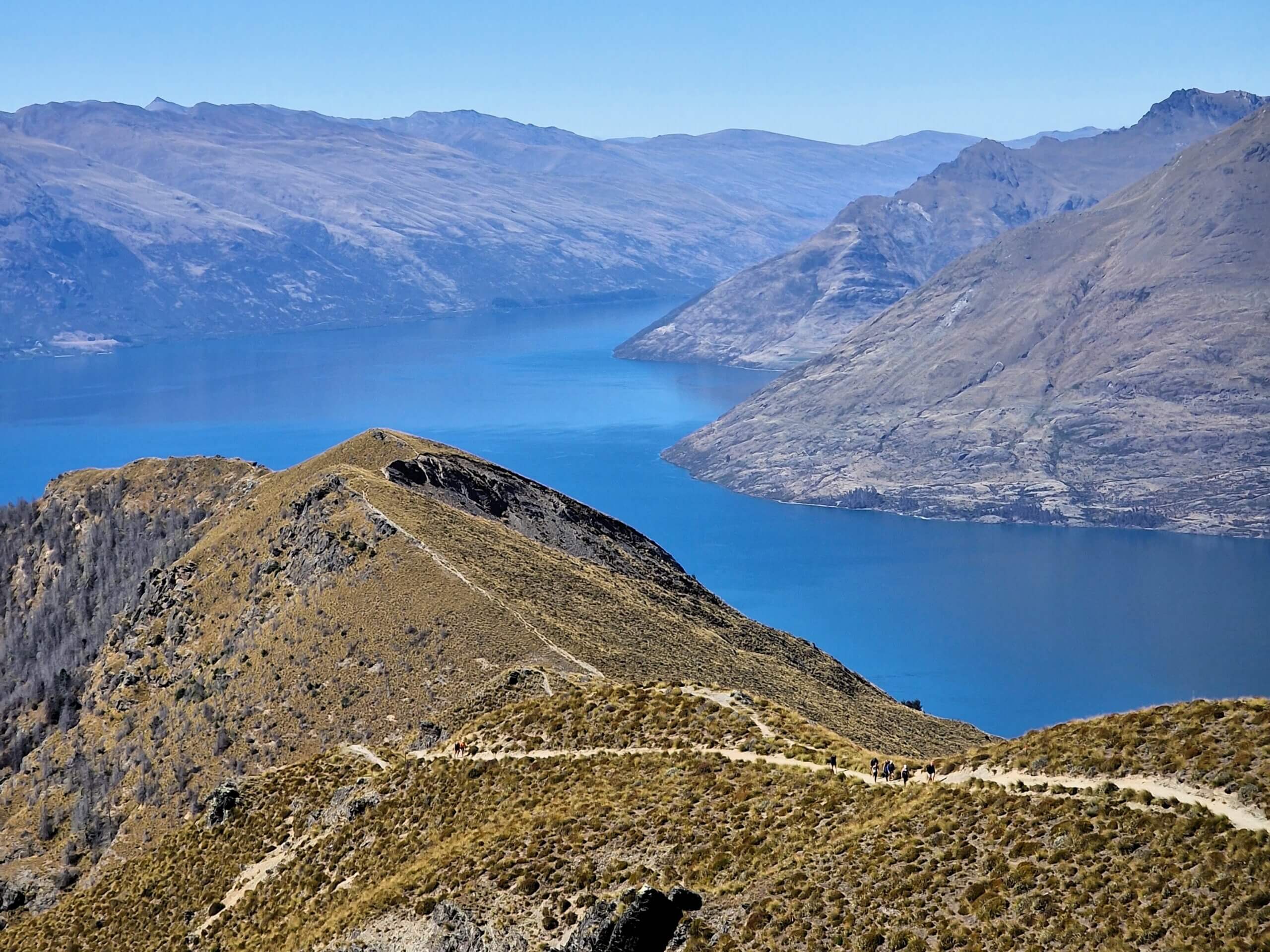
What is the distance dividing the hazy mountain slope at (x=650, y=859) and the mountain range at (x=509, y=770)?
11 centimetres

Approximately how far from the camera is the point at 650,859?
130 ft

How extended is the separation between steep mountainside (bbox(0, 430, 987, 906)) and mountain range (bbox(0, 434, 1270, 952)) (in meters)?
0.26

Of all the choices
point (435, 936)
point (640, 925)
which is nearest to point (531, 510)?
point (435, 936)

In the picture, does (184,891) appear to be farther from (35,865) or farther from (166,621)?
(166,621)

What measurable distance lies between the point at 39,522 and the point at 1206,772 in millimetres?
118704

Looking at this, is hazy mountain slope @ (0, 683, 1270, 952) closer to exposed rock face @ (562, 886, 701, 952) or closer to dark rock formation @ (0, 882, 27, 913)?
exposed rock face @ (562, 886, 701, 952)

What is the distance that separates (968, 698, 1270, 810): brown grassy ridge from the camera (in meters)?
31.6

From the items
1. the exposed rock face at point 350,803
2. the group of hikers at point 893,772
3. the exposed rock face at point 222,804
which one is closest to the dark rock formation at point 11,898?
the exposed rock face at point 222,804

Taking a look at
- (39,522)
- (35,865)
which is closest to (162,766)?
(35,865)

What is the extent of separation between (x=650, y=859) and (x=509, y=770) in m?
11.6

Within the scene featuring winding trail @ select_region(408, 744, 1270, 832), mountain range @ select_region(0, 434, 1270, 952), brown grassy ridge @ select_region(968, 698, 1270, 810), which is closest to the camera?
winding trail @ select_region(408, 744, 1270, 832)

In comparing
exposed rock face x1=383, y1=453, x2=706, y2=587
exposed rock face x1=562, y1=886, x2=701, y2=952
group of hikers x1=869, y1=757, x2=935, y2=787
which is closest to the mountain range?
exposed rock face x1=562, y1=886, x2=701, y2=952

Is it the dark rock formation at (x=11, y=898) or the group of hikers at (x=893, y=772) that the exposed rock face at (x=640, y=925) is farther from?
the dark rock formation at (x=11, y=898)

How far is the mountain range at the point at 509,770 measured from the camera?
31.8m
